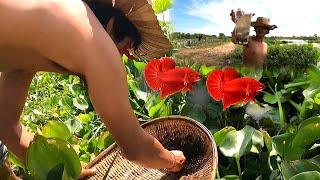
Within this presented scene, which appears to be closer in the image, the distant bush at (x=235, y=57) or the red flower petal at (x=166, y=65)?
the red flower petal at (x=166, y=65)

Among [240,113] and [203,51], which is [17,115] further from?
[203,51]

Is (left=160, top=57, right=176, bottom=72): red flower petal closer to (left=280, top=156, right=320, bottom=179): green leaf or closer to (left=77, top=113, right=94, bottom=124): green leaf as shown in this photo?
(left=77, top=113, right=94, bottom=124): green leaf

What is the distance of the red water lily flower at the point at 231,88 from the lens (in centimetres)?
120

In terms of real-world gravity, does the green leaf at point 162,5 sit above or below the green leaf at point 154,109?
above

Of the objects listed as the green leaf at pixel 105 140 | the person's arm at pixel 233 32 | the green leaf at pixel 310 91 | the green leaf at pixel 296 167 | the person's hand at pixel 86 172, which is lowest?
the person's hand at pixel 86 172

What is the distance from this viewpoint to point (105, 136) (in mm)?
1410

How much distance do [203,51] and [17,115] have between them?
2.05 ft

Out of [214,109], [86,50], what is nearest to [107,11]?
[86,50]

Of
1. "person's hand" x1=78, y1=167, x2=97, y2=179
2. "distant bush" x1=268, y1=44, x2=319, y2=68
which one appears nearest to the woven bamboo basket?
"person's hand" x1=78, y1=167, x2=97, y2=179

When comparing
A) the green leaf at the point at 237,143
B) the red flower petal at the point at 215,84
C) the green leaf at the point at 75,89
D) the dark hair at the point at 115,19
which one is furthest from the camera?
the green leaf at the point at 75,89

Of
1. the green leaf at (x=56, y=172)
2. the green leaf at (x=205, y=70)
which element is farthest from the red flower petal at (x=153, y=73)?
the green leaf at (x=56, y=172)

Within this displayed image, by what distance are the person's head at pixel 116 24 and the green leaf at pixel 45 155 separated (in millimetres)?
199

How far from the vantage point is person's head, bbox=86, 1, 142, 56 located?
897 millimetres

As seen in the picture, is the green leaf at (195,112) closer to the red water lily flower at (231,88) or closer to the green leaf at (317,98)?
the red water lily flower at (231,88)
